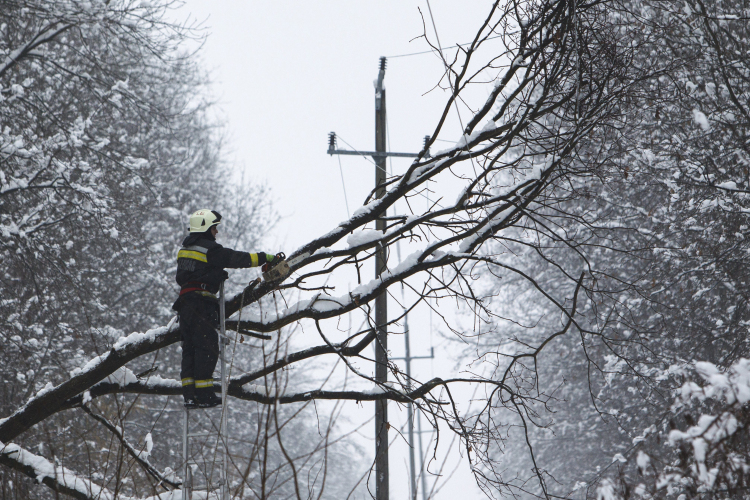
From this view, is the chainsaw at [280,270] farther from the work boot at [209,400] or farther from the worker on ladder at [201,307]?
the work boot at [209,400]

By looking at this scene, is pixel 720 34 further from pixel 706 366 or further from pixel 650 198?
pixel 706 366

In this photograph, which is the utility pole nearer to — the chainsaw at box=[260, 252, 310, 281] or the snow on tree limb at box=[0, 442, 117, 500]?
the chainsaw at box=[260, 252, 310, 281]

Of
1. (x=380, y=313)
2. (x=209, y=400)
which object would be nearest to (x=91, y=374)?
(x=209, y=400)

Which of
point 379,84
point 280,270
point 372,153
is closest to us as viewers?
point 280,270

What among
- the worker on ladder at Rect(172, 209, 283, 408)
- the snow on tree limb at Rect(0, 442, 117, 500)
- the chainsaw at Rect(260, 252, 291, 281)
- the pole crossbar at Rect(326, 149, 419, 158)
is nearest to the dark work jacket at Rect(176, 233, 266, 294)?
the worker on ladder at Rect(172, 209, 283, 408)

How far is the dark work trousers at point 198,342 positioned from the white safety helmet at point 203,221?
1.69 ft

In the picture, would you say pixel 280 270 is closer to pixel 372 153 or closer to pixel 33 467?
pixel 33 467

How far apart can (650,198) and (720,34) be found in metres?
4.49

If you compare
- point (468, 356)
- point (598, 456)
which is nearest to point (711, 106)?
point (598, 456)

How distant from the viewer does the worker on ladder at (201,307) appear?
4.27 meters

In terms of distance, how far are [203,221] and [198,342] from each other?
35.9 inches

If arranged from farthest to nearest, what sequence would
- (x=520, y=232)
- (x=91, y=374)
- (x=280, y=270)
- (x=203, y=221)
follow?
1. (x=520, y=232)
2. (x=203, y=221)
3. (x=91, y=374)
4. (x=280, y=270)

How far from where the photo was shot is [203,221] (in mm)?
4691

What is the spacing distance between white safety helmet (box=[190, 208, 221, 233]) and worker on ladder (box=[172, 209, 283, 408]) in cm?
2
